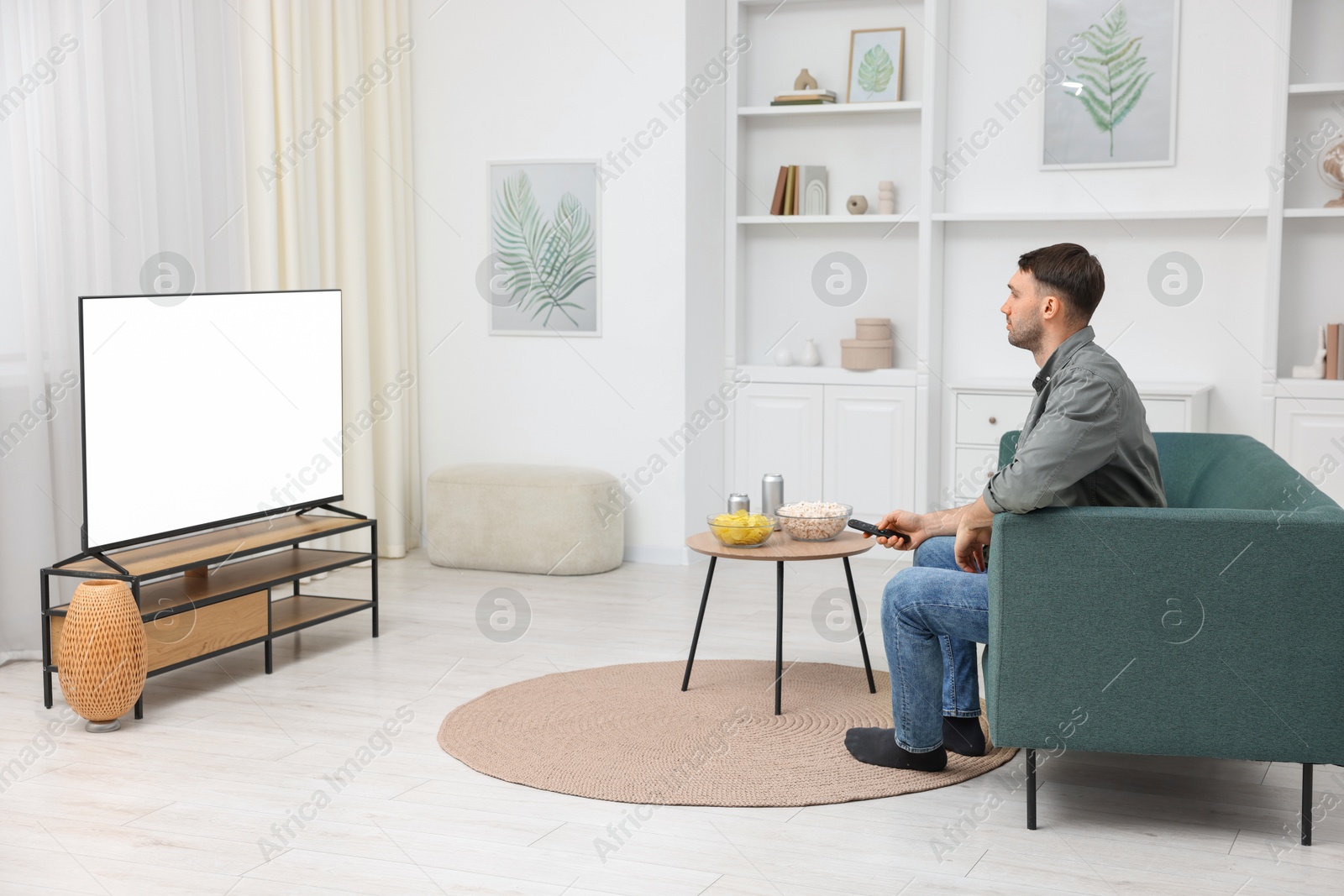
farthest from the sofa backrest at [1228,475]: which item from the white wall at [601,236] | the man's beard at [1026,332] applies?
the white wall at [601,236]

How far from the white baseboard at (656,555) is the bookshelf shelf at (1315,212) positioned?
2.86m

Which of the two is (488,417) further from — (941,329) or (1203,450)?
(1203,450)

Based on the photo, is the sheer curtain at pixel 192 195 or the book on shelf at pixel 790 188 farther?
the book on shelf at pixel 790 188

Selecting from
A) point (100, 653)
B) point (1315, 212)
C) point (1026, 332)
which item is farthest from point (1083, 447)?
point (1315, 212)

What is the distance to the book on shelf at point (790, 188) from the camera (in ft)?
20.0

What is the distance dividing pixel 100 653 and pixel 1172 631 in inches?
107

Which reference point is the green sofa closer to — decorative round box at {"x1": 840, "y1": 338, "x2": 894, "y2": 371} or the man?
the man

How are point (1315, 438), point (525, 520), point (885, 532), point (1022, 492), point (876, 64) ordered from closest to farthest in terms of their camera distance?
point (1022, 492) < point (885, 532) < point (1315, 438) < point (525, 520) < point (876, 64)

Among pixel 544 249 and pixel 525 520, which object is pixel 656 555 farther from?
pixel 544 249

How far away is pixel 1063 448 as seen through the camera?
9.27 feet

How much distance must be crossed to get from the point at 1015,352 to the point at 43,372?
397 centimetres

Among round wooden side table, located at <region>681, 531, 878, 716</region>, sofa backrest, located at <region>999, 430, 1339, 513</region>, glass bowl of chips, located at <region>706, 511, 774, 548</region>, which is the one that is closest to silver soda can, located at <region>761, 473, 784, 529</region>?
round wooden side table, located at <region>681, 531, 878, 716</region>

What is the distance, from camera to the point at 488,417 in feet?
20.4

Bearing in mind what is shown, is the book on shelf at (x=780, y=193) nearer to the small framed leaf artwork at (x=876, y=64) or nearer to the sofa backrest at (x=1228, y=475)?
the small framed leaf artwork at (x=876, y=64)
